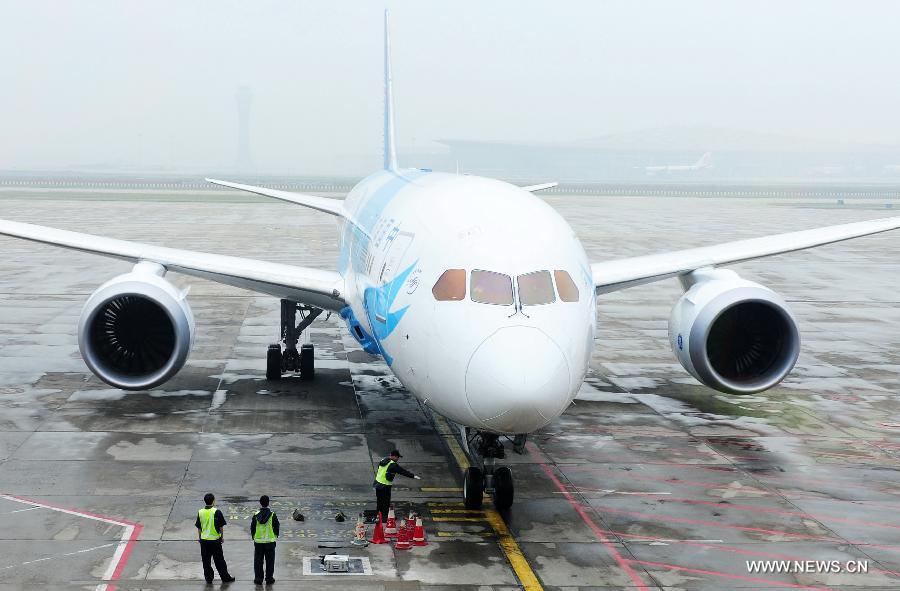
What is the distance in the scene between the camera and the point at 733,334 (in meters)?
20.5

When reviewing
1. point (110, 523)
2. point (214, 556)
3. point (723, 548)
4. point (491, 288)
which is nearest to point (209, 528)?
point (214, 556)

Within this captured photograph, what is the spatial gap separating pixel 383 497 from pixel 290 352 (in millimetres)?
9611

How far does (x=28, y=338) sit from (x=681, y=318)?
1646 centimetres

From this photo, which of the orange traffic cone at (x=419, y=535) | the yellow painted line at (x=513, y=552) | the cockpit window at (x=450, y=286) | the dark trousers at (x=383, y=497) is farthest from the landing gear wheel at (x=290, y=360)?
the orange traffic cone at (x=419, y=535)

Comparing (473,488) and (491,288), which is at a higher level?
(491,288)

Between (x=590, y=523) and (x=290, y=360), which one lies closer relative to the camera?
(x=590, y=523)

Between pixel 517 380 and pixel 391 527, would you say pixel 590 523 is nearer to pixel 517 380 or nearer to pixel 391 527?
pixel 391 527

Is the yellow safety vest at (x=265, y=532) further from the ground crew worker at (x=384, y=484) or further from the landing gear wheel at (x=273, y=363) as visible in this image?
the landing gear wheel at (x=273, y=363)

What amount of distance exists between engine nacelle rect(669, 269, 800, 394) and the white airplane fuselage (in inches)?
184


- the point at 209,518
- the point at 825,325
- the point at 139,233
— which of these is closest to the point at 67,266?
the point at 139,233

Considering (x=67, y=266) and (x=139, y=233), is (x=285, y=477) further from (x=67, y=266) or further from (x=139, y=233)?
(x=139, y=233)

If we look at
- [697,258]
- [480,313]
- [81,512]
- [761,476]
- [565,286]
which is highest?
[565,286]

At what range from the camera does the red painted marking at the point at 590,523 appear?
12.9 meters
